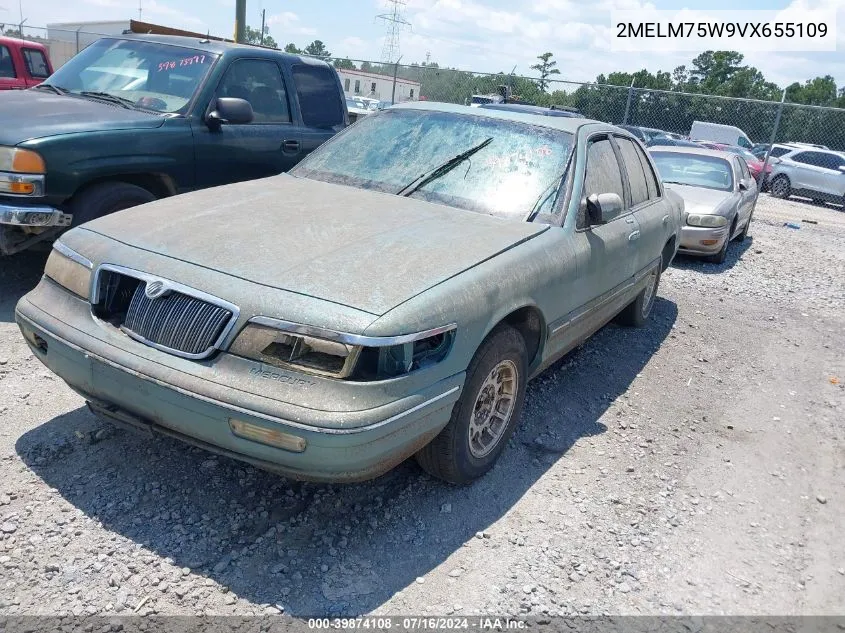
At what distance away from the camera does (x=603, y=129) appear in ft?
15.5

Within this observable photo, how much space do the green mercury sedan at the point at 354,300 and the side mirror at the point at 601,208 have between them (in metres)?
0.01

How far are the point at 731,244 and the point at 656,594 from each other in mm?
9355

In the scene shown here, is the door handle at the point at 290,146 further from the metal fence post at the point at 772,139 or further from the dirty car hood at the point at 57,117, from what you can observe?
the metal fence post at the point at 772,139

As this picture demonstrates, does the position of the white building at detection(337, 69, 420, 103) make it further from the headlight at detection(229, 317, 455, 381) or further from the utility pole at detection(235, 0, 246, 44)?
the headlight at detection(229, 317, 455, 381)

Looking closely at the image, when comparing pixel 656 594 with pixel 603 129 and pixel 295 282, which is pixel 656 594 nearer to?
pixel 295 282

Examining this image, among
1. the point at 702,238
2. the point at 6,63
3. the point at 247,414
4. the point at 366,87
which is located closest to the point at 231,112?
the point at 247,414

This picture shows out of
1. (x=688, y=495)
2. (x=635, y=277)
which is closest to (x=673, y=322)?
(x=635, y=277)

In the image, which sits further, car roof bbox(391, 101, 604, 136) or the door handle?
the door handle

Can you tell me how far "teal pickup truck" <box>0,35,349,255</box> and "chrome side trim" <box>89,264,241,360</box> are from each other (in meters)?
2.14

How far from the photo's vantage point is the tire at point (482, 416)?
3.04 m

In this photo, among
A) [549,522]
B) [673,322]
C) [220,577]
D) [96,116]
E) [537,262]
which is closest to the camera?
[220,577]

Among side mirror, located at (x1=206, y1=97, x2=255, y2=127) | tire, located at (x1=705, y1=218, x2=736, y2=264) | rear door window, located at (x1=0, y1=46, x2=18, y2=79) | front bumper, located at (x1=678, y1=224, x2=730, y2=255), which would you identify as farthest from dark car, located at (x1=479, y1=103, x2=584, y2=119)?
rear door window, located at (x1=0, y1=46, x2=18, y2=79)

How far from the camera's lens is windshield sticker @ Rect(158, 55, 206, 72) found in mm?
5766

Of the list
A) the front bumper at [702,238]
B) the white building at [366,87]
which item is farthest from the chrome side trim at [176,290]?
the white building at [366,87]
